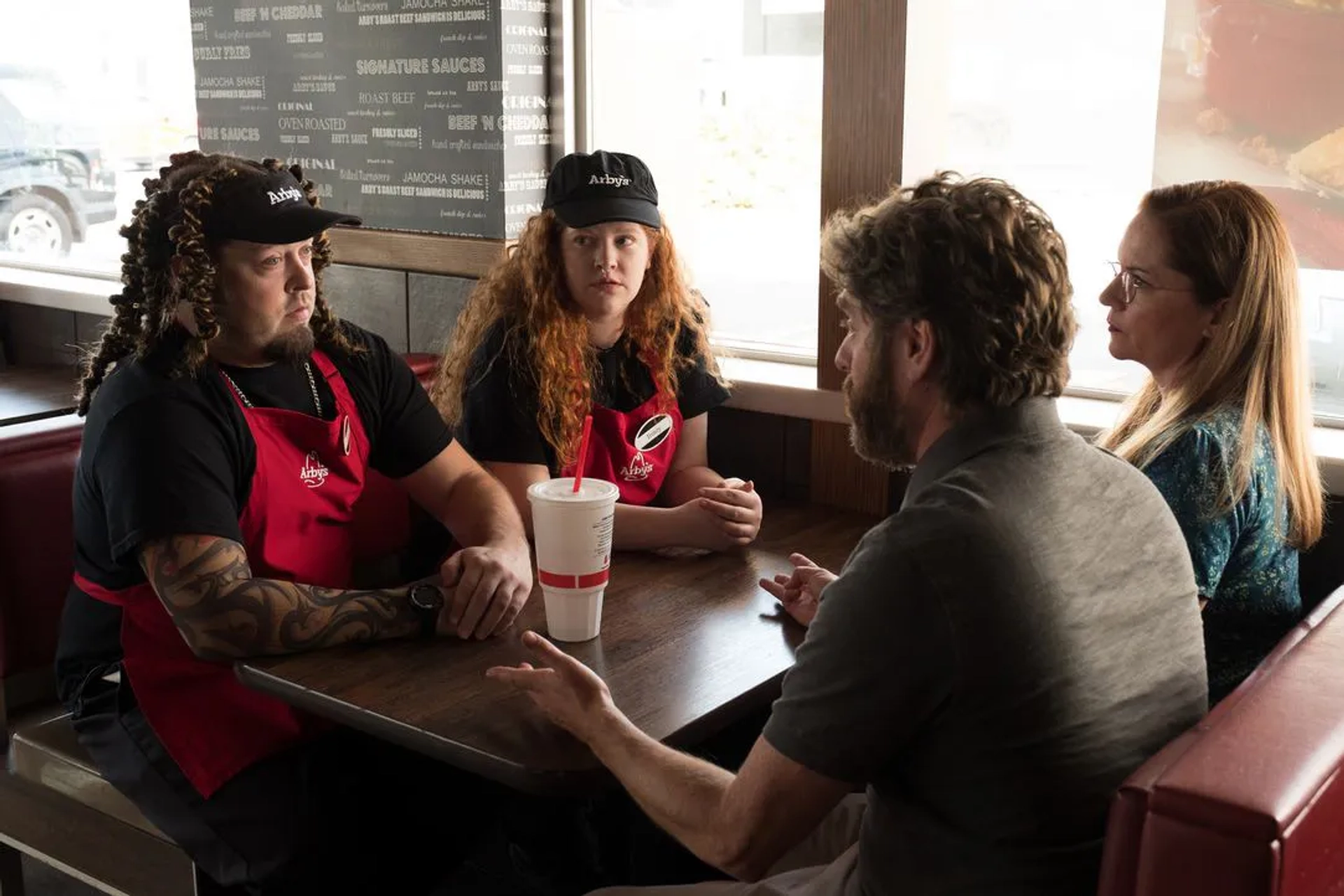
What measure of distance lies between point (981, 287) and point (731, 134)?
1.87 m

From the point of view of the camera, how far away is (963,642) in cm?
122

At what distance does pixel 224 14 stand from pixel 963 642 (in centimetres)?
316

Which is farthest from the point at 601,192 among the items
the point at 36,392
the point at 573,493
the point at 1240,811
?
the point at 36,392

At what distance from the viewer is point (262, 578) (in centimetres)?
201

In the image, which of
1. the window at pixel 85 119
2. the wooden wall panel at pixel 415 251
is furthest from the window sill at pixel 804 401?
the window at pixel 85 119

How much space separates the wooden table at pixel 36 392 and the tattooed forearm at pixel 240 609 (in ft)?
4.85

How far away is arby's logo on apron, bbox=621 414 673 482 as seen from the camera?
8.52ft

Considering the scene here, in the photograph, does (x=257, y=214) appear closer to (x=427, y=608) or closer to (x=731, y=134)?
(x=427, y=608)

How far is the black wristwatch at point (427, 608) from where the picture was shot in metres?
1.90

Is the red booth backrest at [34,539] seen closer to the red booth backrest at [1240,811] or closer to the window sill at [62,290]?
the window sill at [62,290]

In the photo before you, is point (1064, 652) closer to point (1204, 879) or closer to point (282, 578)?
point (1204, 879)

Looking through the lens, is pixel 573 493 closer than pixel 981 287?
No

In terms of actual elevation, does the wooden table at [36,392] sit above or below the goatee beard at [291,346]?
below

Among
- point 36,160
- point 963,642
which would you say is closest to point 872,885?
point 963,642
